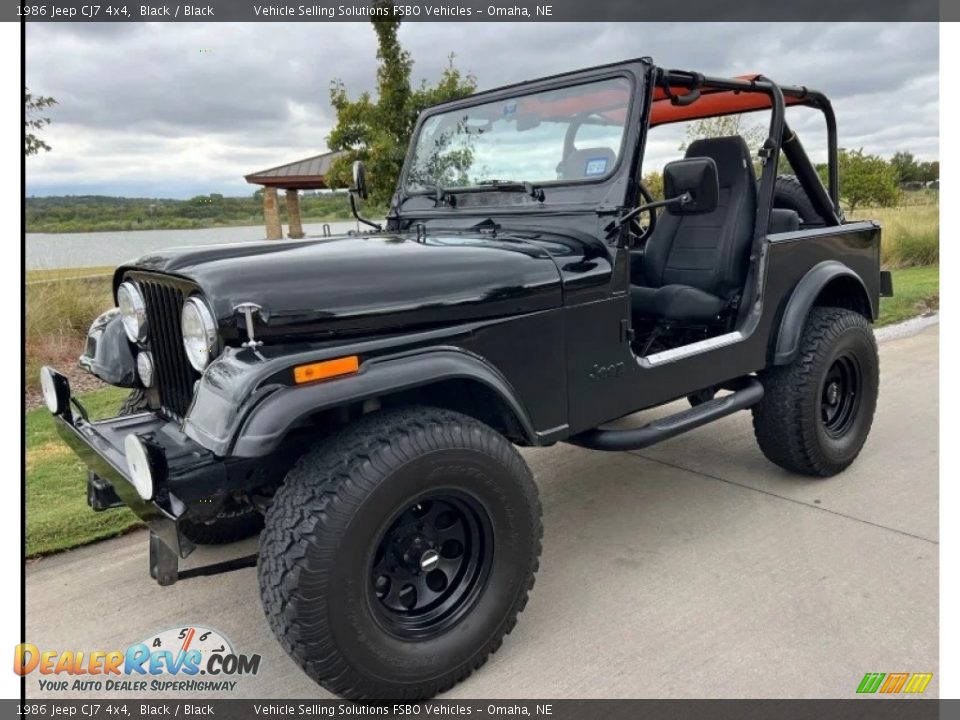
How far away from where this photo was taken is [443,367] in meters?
2.33

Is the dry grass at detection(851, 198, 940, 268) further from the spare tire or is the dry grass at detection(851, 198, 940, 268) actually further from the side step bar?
the side step bar

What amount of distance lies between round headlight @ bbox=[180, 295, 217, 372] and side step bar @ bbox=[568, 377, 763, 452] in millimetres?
1493

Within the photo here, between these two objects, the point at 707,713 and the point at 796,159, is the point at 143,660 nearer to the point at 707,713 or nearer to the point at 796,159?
the point at 707,713

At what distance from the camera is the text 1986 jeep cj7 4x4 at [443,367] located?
2.14 m

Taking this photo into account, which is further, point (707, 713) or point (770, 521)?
point (770, 521)

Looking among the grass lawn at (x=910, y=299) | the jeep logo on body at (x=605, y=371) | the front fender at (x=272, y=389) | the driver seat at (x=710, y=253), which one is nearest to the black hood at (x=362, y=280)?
the front fender at (x=272, y=389)

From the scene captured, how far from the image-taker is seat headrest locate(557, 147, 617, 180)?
3119mm

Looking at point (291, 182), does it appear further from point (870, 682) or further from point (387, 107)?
point (870, 682)

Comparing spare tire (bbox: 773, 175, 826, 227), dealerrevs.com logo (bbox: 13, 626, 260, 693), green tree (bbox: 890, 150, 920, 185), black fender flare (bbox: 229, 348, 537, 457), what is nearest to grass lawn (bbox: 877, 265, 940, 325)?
spare tire (bbox: 773, 175, 826, 227)

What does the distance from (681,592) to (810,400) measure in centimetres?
141

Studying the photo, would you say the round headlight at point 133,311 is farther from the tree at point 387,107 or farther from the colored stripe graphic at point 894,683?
the tree at point 387,107

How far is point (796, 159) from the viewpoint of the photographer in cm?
395

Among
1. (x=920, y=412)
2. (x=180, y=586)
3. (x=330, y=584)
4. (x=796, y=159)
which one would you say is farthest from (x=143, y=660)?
(x=920, y=412)

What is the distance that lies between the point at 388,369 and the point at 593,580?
4.74 feet
